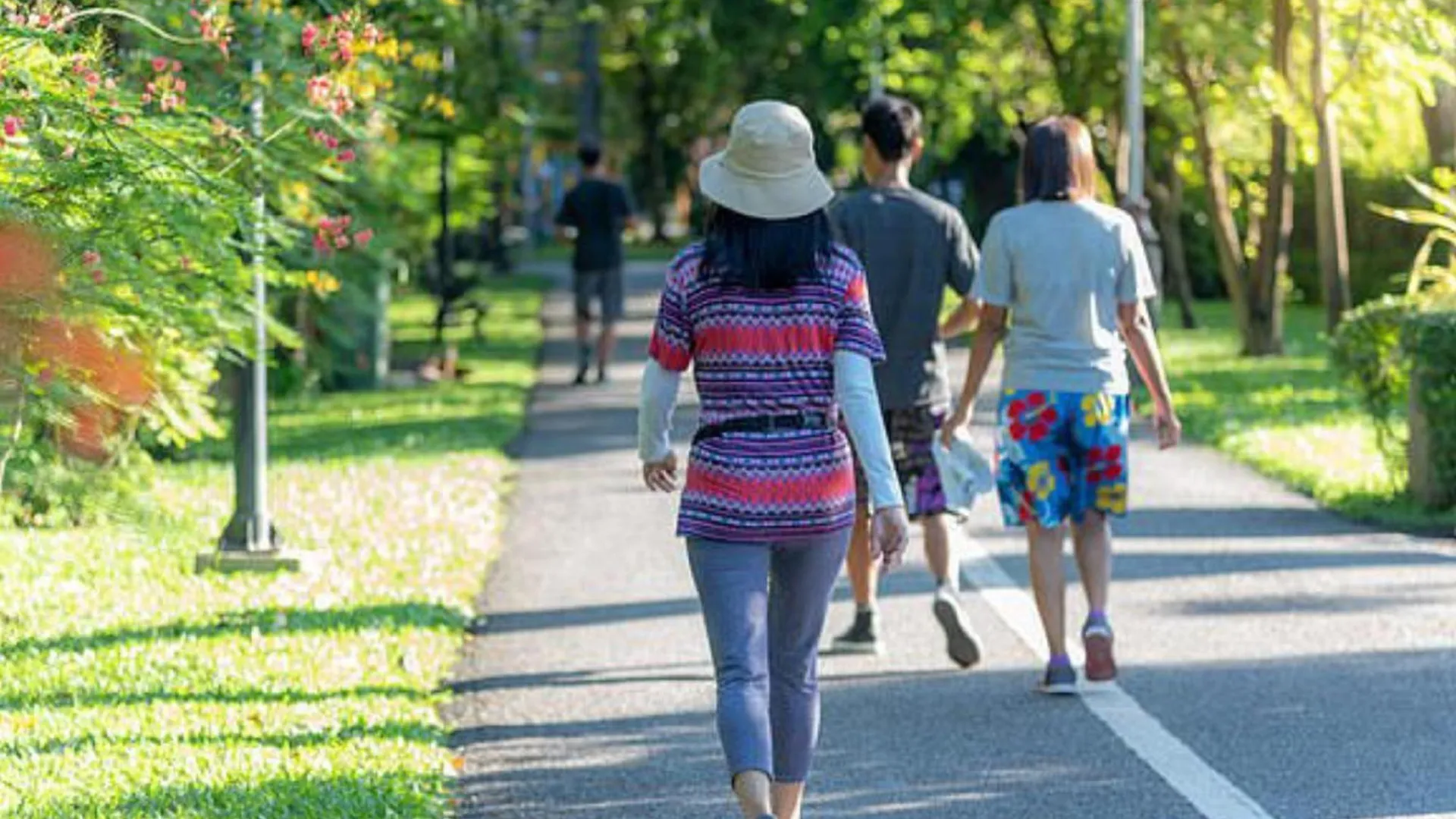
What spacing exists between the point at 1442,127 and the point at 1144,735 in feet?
54.8

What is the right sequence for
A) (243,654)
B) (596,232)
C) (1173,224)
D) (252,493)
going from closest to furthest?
1. (243,654)
2. (252,493)
3. (596,232)
4. (1173,224)

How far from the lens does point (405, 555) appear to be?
1371 centimetres

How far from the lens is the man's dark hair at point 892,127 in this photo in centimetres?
1044

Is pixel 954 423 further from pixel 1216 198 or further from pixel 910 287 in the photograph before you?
pixel 1216 198

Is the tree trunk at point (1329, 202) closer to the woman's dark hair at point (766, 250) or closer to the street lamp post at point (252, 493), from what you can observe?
the street lamp post at point (252, 493)

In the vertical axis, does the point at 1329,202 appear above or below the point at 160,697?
below

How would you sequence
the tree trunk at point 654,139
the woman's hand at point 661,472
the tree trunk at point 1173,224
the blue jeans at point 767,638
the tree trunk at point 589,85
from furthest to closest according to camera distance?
the tree trunk at point 654,139 < the tree trunk at point 589,85 < the tree trunk at point 1173,224 < the woman's hand at point 661,472 < the blue jeans at point 767,638

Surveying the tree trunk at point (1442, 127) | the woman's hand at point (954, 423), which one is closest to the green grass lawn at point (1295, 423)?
the tree trunk at point (1442, 127)

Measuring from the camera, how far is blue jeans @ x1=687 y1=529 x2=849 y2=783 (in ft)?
22.7

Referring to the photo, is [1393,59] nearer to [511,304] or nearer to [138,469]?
[138,469]

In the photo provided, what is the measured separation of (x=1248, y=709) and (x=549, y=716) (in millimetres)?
2214

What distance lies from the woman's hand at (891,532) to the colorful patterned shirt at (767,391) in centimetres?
9

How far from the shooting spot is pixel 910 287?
1047 cm

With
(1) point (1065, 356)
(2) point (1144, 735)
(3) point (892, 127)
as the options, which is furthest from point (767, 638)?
(3) point (892, 127)
